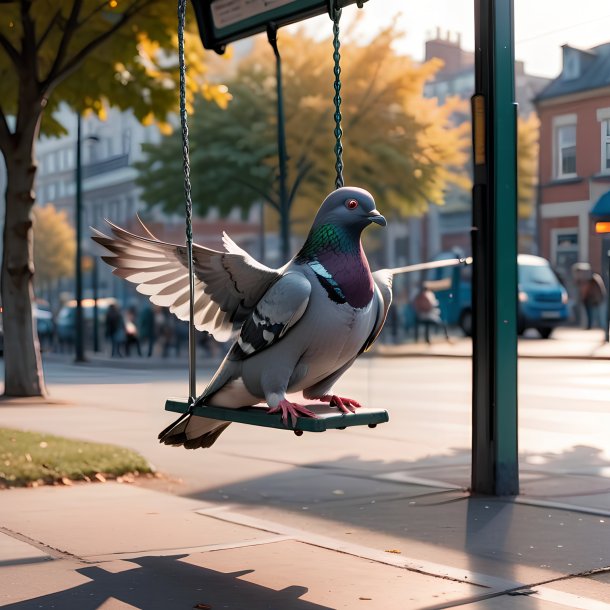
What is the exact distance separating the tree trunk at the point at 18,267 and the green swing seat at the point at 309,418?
10478 millimetres

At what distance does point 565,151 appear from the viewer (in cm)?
938

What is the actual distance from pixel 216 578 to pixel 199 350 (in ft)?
91.5

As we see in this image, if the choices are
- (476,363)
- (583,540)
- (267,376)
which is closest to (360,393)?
(476,363)

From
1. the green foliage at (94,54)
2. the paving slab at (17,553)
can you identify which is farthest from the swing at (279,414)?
the green foliage at (94,54)

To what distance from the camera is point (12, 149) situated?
15.4 metres

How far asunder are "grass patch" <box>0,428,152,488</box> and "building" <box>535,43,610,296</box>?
3977 millimetres

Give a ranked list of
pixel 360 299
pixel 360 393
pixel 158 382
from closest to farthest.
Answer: pixel 360 299, pixel 360 393, pixel 158 382

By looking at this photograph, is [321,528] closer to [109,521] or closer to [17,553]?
[109,521]

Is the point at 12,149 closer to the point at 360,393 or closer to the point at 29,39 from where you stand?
the point at 29,39

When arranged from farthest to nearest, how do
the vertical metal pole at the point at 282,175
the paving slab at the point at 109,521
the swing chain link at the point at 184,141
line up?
the vertical metal pole at the point at 282,175 < the paving slab at the point at 109,521 < the swing chain link at the point at 184,141

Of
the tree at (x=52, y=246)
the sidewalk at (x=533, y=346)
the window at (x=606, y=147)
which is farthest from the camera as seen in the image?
the tree at (x=52, y=246)

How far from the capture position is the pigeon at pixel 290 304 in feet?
16.5

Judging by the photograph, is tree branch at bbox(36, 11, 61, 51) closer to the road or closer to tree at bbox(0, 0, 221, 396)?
tree at bbox(0, 0, 221, 396)

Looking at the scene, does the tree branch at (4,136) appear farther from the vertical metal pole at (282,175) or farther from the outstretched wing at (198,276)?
the vertical metal pole at (282,175)
